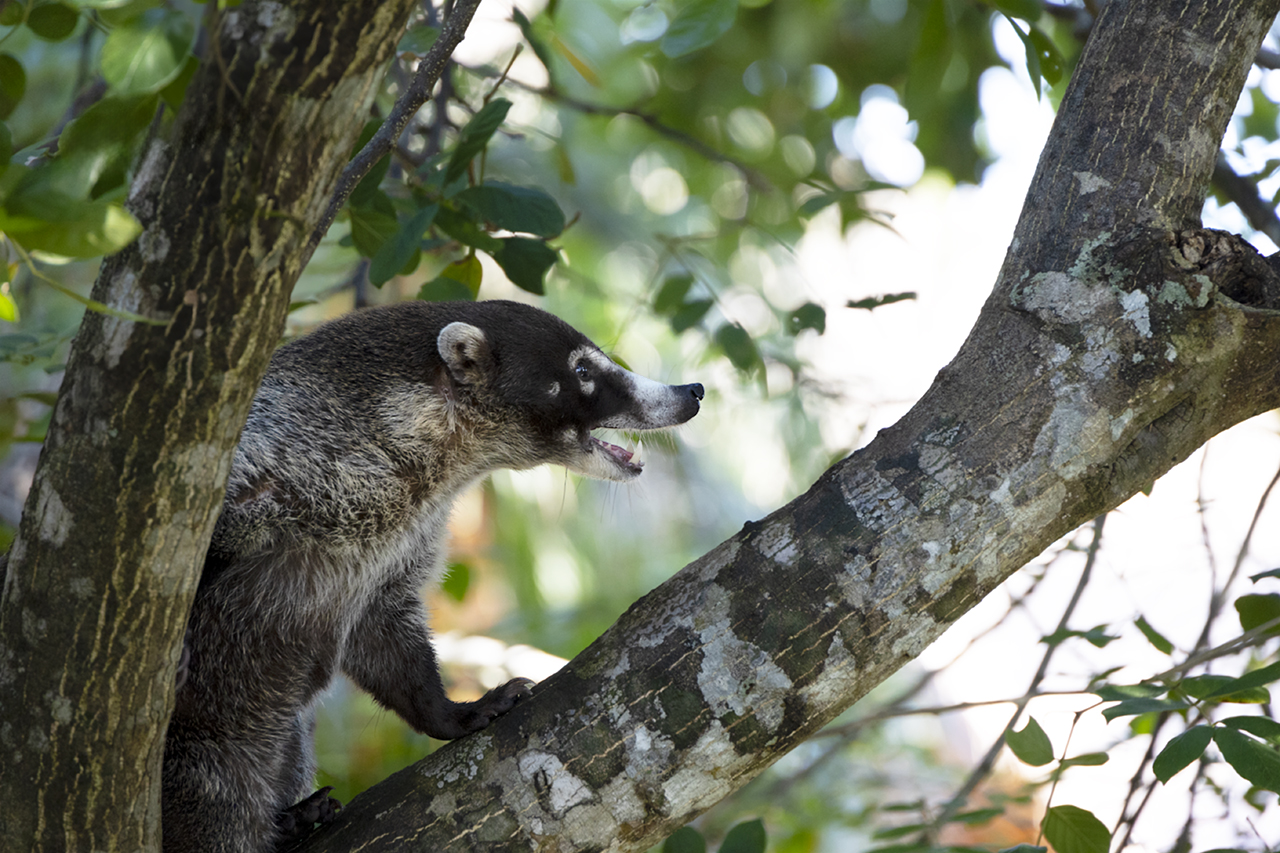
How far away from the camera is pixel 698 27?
293cm


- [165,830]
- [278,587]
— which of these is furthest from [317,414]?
[165,830]

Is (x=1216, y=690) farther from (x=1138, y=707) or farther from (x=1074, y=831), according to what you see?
(x=1074, y=831)

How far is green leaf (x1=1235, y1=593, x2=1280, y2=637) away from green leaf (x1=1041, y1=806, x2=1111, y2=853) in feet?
2.41

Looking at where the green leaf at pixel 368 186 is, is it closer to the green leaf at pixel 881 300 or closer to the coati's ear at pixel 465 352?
the coati's ear at pixel 465 352

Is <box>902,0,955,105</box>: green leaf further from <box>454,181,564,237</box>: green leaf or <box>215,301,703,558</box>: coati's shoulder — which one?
<box>454,181,564,237</box>: green leaf

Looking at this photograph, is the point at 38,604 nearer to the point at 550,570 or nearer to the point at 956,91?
the point at 956,91

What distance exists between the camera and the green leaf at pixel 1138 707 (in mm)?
2072

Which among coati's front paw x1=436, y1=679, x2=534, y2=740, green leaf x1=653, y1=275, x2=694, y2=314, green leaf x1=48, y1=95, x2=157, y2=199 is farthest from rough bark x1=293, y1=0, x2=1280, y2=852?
green leaf x1=653, y1=275, x2=694, y2=314

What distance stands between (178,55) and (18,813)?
1.46 m

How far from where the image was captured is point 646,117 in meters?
3.93

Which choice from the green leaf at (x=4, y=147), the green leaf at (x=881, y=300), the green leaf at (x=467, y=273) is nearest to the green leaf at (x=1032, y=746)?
the green leaf at (x=881, y=300)

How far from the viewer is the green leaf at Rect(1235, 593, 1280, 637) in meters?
2.68

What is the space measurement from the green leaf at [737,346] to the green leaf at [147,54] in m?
2.50

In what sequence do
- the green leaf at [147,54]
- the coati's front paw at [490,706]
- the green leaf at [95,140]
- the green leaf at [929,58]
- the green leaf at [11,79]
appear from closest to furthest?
the green leaf at [147,54] → the green leaf at [95,140] → the green leaf at [11,79] → the coati's front paw at [490,706] → the green leaf at [929,58]
